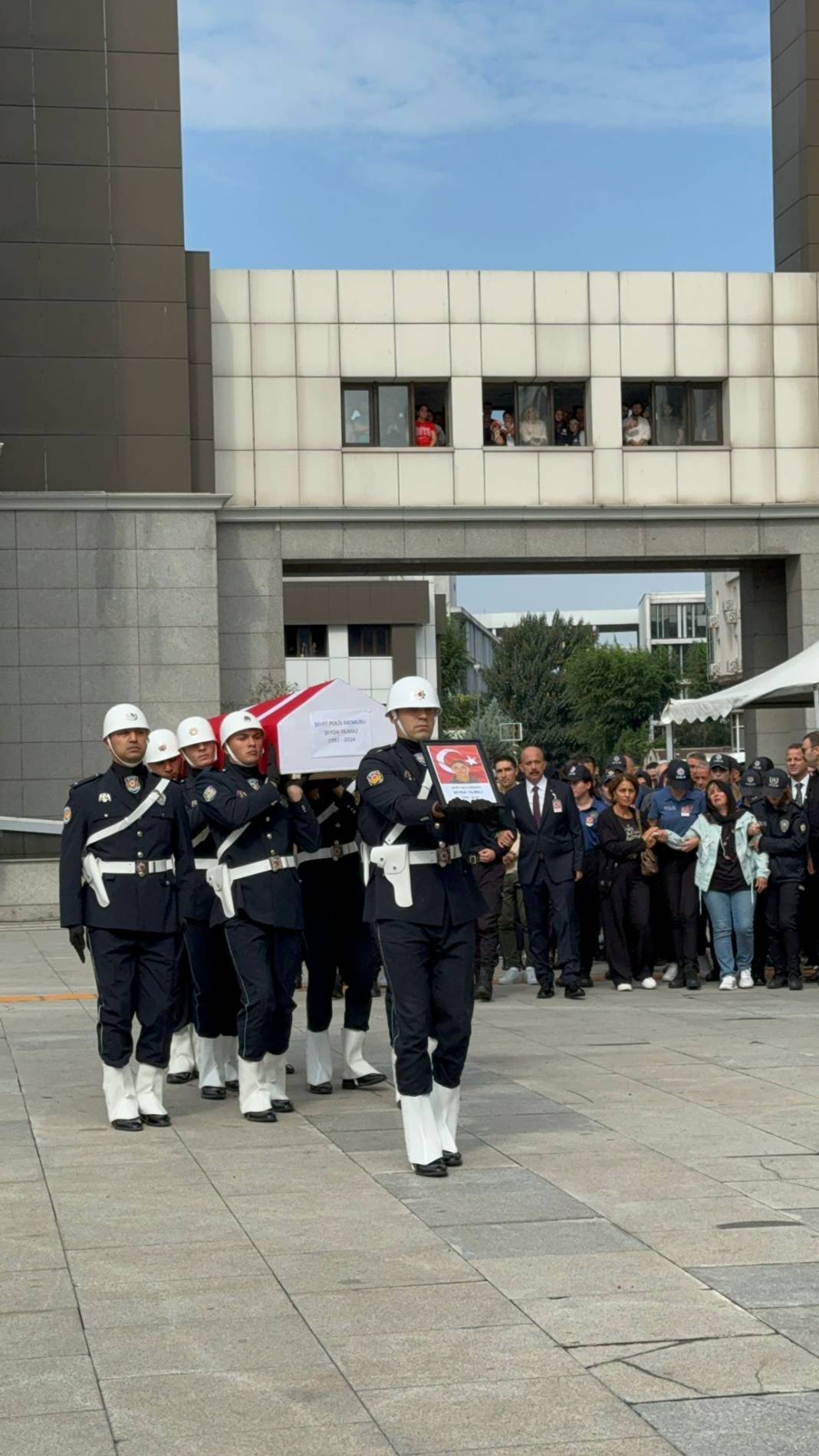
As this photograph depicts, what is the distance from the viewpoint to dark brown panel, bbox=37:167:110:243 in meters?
28.5

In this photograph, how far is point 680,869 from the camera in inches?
678

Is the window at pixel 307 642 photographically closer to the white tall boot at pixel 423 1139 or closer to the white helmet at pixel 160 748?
the white helmet at pixel 160 748

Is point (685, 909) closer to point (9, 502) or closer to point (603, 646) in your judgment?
point (9, 502)

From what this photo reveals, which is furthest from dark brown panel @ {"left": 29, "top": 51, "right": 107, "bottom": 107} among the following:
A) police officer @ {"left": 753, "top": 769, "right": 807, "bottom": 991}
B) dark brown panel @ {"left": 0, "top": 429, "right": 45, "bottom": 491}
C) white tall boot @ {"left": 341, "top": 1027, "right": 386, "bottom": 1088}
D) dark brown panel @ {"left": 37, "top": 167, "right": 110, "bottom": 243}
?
white tall boot @ {"left": 341, "top": 1027, "right": 386, "bottom": 1088}

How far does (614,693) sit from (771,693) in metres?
85.0

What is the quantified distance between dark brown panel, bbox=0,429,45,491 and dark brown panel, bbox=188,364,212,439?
2.23m

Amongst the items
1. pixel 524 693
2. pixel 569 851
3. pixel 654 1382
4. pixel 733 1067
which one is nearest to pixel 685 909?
pixel 569 851

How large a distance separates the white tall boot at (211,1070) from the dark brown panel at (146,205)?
19662 mm

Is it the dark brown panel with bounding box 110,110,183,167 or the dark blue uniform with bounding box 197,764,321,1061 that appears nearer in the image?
the dark blue uniform with bounding box 197,764,321,1061

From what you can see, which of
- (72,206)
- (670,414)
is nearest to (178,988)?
(72,206)

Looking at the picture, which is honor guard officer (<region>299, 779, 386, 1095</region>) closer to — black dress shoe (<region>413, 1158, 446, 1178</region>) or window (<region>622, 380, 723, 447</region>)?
black dress shoe (<region>413, 1158, 446, 1178</region>)

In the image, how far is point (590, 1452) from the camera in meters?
4.89

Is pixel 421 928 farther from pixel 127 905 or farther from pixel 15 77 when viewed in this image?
pixel 15 77

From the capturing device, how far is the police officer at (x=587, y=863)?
17.8 meters
